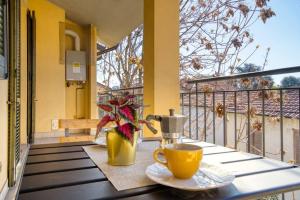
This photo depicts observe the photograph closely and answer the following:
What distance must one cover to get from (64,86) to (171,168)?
3.27 metres

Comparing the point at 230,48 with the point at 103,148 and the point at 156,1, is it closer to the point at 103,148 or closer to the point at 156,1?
the point at 156,1

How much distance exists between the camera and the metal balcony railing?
1.76 metres

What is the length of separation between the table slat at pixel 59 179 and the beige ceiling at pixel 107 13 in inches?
103

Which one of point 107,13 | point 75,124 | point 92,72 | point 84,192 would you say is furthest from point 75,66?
point 84,192

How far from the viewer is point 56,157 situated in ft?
2.94

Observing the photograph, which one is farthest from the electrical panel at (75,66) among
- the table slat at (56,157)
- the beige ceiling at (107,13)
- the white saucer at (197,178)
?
the white saucer at (197,178)

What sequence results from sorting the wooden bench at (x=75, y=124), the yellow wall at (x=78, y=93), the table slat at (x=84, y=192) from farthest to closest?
the yellow wall at (x=78, y=93), the wooden bench at (x=75, y=124), the table slat at (x=84, y=192)

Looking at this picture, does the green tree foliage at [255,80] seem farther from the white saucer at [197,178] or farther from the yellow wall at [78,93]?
the yellow wall at [78,93]

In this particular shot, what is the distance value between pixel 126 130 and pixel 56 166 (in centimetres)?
26

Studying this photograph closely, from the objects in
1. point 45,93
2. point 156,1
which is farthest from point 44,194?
point 45,93

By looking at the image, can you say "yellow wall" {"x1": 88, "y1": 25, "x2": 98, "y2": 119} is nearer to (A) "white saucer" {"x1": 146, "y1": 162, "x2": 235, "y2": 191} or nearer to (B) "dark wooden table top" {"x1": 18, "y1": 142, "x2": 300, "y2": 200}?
(B) "dark wooden table top" {"x1": 18, "y1": 142, "x2": 300, "y2": 200}

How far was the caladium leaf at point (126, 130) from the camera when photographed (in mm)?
784

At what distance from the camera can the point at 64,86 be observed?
361 cm

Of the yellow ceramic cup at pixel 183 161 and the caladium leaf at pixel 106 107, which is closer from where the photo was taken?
the yellow ceramic cup at pixel 183 161
